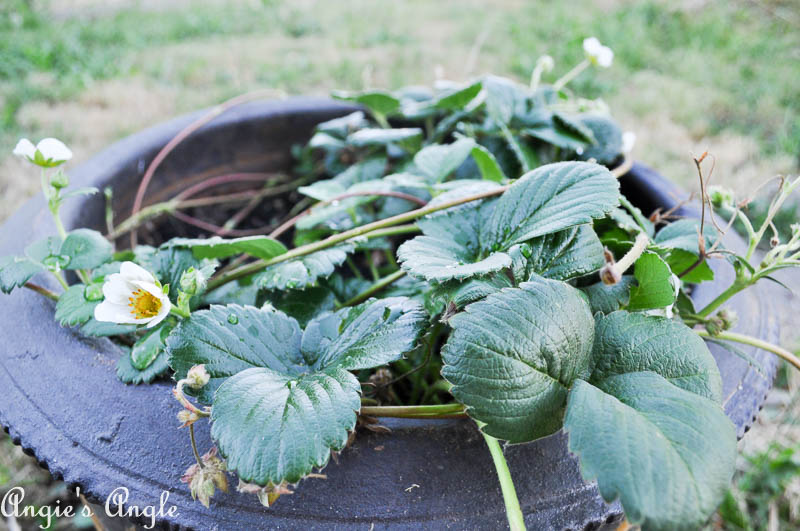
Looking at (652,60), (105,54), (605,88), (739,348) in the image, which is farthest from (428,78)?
(739,348)

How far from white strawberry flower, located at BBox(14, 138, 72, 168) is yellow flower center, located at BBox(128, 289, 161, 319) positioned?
0.19 metres

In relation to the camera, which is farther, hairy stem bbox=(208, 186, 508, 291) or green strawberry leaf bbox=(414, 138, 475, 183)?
green strawberry leaf bbox=(414, 138, 475, 183)

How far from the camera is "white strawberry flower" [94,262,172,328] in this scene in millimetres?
482

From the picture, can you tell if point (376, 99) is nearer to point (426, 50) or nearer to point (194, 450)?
point (194, 450)

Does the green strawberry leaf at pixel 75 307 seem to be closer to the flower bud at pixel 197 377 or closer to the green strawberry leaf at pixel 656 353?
the flower bud at pixel 197 377

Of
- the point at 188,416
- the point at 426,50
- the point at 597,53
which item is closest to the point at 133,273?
the point at 188,416

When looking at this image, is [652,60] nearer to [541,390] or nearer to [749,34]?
[749,34]

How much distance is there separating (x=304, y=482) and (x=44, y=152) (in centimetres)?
40

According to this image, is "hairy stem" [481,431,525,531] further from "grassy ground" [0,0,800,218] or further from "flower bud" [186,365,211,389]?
"grassy ground" [0,0,800,218]

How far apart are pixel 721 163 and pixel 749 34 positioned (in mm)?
1215

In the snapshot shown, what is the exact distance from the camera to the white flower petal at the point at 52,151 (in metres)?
0.59

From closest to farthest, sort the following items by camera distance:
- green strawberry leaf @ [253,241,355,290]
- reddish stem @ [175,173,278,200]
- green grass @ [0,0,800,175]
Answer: green strawberry leaf @ [253,241,355,290] → reddish stem @ [175,173,278,200] → green grass @ [0,0,800,175]

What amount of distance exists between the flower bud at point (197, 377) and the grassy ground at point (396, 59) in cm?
116

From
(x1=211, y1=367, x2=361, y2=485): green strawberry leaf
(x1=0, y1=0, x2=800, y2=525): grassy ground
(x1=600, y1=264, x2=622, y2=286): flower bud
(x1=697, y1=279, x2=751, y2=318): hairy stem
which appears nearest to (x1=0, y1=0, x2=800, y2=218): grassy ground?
(x1=0, y1=0, x2=800, y2=525): grassy ground
